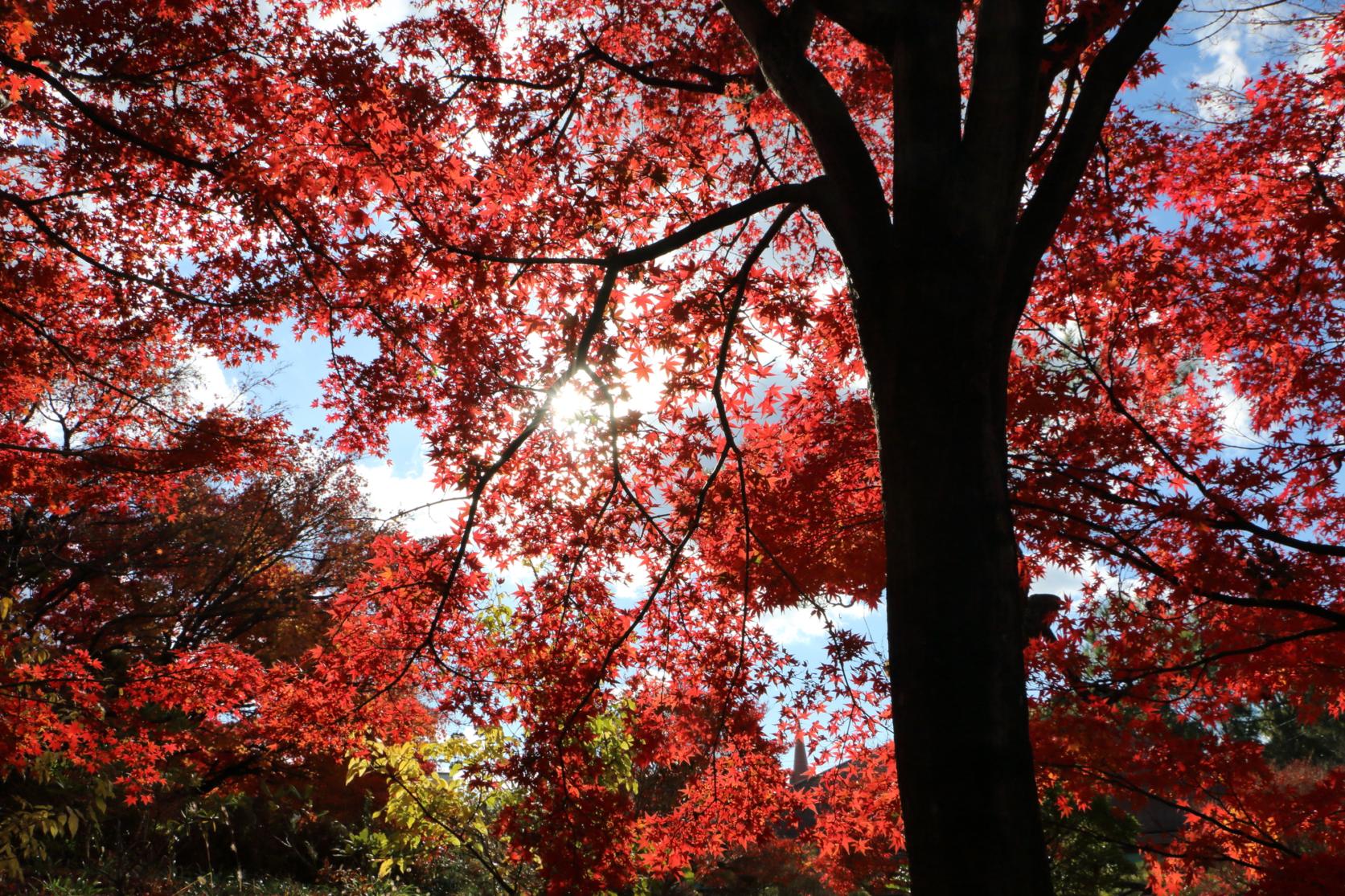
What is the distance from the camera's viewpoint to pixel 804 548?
6492mm

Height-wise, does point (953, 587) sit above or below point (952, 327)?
below

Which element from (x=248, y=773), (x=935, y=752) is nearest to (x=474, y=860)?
(x=248, y=773)

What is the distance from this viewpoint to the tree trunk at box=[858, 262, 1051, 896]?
251cm

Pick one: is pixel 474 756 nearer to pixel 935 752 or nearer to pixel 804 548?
pixel 804 548

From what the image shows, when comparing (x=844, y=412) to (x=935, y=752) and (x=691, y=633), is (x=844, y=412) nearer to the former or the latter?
(x=691, y=633)

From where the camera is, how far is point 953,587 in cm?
274

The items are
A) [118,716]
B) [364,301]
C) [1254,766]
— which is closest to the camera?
[1254,766]

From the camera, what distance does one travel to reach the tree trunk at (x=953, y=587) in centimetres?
251

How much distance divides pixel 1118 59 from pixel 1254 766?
528 centimetres

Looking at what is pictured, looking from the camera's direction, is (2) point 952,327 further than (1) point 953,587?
Yes

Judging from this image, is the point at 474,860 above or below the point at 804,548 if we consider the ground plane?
below

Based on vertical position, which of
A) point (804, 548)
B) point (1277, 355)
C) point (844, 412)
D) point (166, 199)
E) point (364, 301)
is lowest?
point (804, 548)

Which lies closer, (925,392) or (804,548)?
(925,392)

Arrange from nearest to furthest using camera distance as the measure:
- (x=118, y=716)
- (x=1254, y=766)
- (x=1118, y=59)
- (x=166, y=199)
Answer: (x=1118, y=59) < (x=1254, y=766) < (x=166, y=199) < (x=118, y=716)
